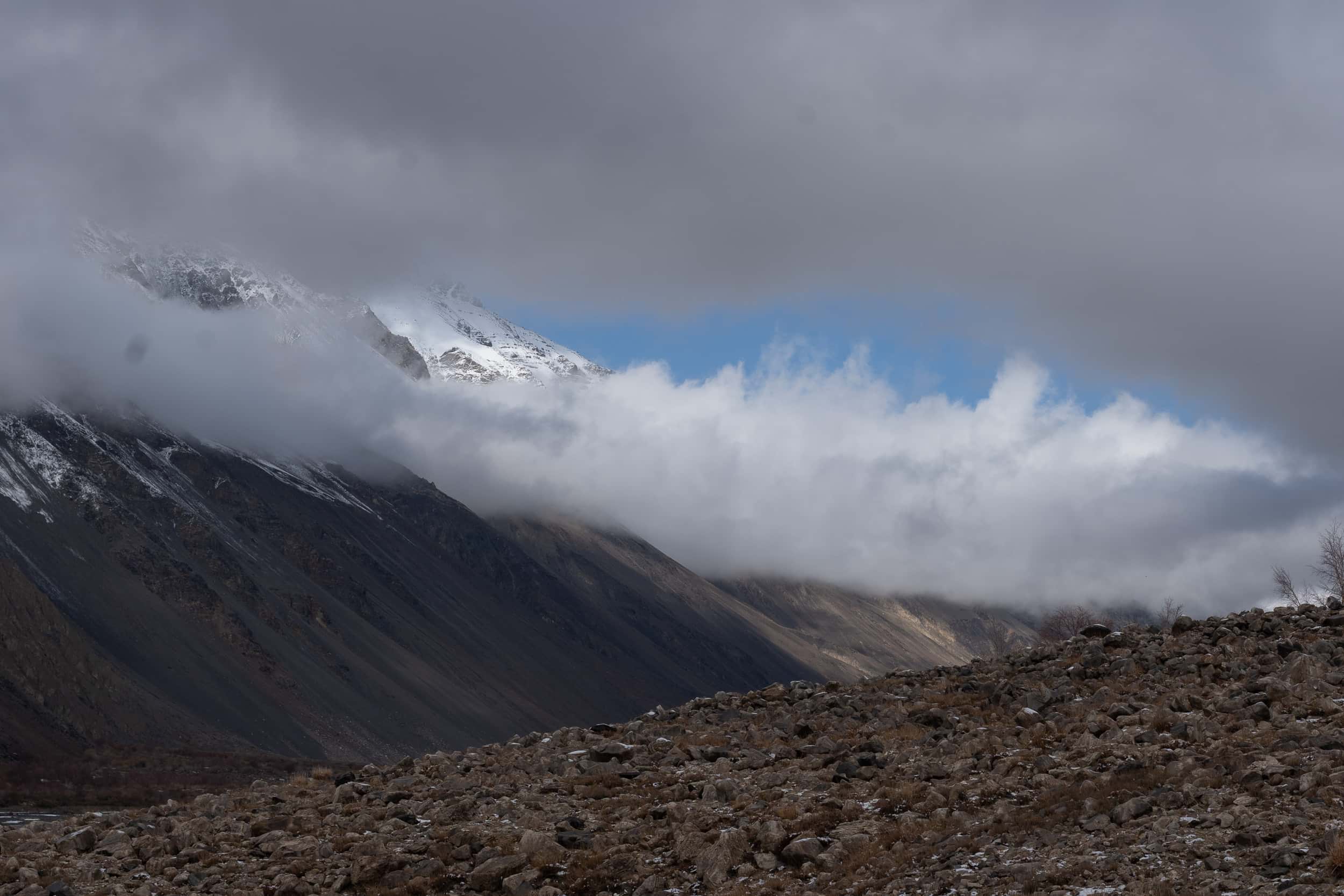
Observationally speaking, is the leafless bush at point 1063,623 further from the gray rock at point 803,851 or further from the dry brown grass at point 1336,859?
the dry brown grass at point 1336,859

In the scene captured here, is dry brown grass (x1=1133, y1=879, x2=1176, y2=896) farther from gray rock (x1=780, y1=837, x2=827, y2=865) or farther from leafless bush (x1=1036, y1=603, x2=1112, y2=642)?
leafless bush (x1=1036, y1=603, x2=1112, y2=642)

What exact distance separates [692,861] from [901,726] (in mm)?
11276

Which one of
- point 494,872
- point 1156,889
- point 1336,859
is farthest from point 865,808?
point 1336,859

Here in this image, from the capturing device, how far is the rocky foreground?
2158 cm

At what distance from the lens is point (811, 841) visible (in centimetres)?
2405

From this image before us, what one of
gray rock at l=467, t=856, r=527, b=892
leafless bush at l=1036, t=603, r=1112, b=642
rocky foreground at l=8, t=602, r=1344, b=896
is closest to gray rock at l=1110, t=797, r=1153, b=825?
rocky foreground at l=8, t=602, r=1344, b=896

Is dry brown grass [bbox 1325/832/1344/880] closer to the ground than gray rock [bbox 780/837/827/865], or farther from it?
farther from it

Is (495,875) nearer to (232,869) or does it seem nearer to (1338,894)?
(232,869)

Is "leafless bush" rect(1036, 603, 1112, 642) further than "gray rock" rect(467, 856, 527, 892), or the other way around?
"leafless bush" rect(1036, 603, 1112, 642)

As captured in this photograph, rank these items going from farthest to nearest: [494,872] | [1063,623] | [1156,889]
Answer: [1063,623]
[494,872]
[1156,889]

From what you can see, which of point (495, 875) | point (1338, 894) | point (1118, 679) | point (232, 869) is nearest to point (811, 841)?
point (495, 875)

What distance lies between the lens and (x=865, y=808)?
2622cm

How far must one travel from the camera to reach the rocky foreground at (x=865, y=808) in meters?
21.6

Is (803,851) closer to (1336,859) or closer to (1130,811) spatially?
(1130,811)
